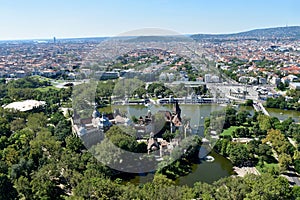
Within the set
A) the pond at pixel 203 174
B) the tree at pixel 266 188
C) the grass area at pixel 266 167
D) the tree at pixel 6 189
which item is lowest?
the pond at pixel 203 174

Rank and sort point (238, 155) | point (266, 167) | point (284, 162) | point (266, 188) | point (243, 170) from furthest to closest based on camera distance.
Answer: point (238, 155) → point (243, 170) → point (266, 167) → point (284, 162) → point (266, 188)

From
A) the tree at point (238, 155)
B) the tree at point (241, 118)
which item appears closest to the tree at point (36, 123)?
the tree at point (238, 155)

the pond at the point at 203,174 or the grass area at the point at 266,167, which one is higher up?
the grass area at the point at 266,167

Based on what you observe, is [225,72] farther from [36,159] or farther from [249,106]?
[36,159]

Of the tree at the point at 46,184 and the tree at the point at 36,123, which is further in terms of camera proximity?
the tree at the point at 36,123

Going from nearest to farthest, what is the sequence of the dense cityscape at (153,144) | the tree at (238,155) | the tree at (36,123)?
the dense cityscape at (153,144) < the tree at (238,155) < the tree at (36,123)

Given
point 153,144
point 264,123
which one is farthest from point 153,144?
point 264,123

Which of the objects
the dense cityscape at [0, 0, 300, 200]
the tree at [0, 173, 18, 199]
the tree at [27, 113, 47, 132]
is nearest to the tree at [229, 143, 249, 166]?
the dense cityscape at [0, 0, 300, 200]

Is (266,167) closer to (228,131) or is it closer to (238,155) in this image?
(238,155)

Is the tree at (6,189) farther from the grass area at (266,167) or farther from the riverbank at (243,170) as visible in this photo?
the grass area at (266,167)

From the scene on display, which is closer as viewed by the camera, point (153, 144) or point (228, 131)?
point (153, 144)

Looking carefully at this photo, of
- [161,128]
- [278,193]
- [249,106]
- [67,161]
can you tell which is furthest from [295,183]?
[249,106]
